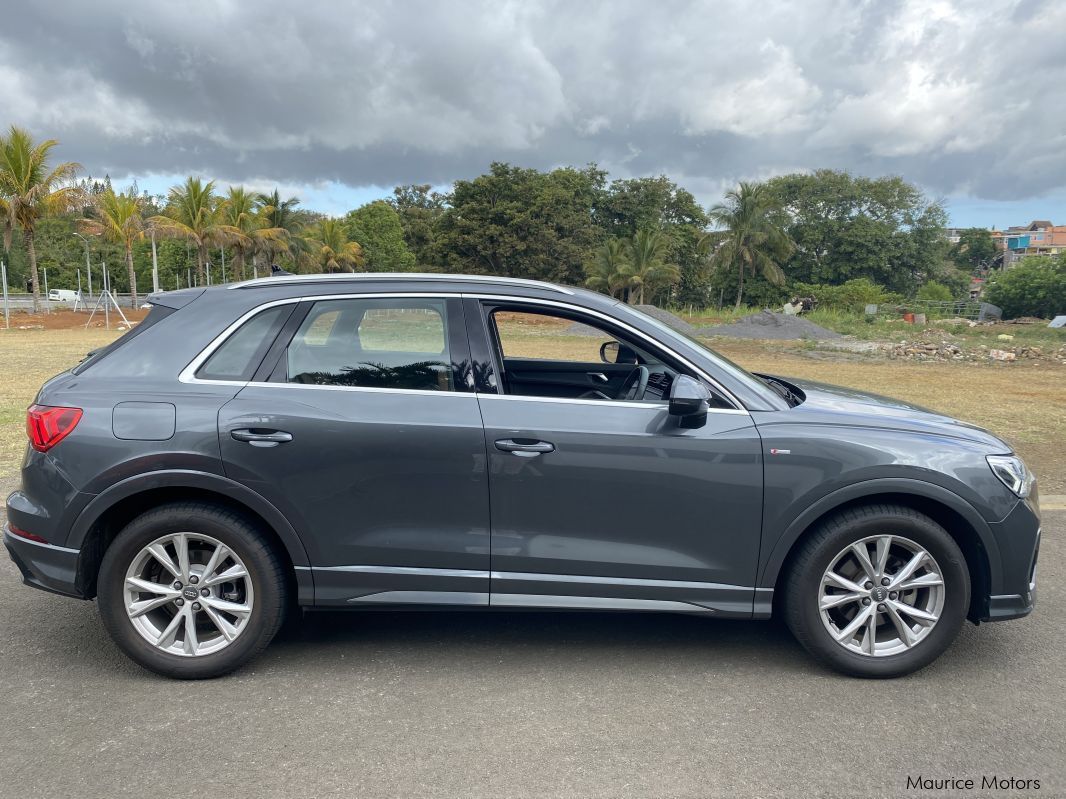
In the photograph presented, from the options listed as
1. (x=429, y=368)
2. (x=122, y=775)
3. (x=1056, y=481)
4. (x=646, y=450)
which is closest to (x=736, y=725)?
(x=646, y=450)

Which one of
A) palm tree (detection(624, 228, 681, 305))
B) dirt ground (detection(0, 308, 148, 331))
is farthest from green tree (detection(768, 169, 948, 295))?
dirt ground (detection(0, 308, 148, 331))

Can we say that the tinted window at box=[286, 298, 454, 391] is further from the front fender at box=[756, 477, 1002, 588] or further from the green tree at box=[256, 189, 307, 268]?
the green tree at box=[256, 189, 307, 268]

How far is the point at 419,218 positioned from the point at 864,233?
143ft

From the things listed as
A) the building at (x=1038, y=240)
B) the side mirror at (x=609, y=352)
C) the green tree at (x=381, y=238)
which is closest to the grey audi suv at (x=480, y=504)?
the side mirror at (x=609, y=352)

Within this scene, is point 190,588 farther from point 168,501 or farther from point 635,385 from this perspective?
point 635,385

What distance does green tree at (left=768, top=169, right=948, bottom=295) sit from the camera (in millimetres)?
60625

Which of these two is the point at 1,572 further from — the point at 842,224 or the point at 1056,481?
the point at 842,224

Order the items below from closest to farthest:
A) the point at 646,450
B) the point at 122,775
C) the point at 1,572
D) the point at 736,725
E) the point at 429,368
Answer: the point at 122,775
the point at 736,725
the point at 646,450
the point at 429,368
the point at 1,572

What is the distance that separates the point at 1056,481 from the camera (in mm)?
6922

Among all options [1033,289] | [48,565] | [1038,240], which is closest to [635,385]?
[48,565]

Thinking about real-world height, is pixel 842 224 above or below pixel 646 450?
above

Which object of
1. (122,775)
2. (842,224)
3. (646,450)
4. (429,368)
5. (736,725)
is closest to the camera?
(122,775)

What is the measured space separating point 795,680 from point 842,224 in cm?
6518

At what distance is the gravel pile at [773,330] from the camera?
2990 cm
